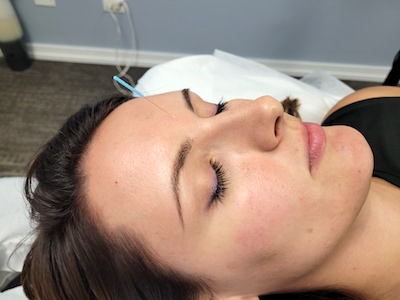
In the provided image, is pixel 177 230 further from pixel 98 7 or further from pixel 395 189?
pixel 98 7

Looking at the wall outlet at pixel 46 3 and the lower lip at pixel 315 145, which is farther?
the wall outlet at pixel 46 3

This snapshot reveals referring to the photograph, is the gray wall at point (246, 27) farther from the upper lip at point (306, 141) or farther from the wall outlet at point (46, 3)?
the upper lip at point (306, 141)

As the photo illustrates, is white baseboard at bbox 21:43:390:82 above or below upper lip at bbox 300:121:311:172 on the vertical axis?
below

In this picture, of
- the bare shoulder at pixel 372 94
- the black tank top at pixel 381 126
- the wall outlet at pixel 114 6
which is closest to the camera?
the black tank top at pixel 381 126

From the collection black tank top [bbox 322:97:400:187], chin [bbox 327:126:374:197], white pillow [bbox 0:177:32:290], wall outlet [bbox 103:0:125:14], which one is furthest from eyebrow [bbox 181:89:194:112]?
wall outlet [bbox 103:0:125:14]

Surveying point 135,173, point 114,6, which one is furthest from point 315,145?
point 114,6

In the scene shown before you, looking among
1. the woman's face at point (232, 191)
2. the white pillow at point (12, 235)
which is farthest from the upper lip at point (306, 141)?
the white pillow at point (12, 235)

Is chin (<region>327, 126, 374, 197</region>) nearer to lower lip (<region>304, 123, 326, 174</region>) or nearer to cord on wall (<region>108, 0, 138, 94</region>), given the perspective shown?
lower lip (<region>304, 123, 326, 174</region>)

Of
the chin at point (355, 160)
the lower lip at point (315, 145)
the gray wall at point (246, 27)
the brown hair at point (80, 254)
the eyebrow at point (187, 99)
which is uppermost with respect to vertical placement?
the eyebrow at point (187, 99)

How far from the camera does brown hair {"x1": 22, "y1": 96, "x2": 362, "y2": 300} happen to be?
708 mm

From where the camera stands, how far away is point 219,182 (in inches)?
27.5

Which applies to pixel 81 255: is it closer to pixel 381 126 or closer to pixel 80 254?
pixel 80 254

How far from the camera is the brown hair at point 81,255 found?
71 cm

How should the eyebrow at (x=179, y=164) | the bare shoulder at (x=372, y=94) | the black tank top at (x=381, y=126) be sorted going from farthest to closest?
the bare shoulder at (x=372, y=94)
the black tank top at (x=381, y=126)
the eyebrow at (x=179, y=164)
